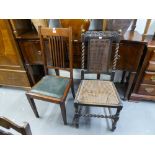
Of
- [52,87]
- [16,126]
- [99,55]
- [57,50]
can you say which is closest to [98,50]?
[99,55]

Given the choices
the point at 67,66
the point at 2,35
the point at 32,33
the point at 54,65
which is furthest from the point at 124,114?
the point at 2,35

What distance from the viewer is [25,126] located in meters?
0.59

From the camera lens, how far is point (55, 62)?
63.9 inches

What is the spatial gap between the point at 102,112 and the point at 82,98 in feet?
2.09

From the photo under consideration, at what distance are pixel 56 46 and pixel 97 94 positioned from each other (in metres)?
0.73

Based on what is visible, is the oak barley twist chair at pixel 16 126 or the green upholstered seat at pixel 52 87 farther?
the green upholstered seat at pixel 52 87

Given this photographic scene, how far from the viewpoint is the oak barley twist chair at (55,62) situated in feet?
4.58

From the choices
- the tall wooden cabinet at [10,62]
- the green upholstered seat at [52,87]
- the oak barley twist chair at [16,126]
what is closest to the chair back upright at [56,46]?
the green upholstered seat at [52,87]

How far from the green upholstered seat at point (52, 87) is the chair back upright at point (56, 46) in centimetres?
17

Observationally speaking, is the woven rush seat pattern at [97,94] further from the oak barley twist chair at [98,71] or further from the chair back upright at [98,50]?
the chair back upright at [98,50]

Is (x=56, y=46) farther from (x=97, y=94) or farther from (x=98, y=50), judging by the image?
Answer: (x=97, y=94)

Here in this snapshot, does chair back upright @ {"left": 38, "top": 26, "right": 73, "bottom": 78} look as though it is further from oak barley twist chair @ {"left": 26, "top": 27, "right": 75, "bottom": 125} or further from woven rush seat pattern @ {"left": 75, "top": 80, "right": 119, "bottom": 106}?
woven rush seat pattern @ {"left": 75, "top": 80, "right": 119, "bottom": 106}

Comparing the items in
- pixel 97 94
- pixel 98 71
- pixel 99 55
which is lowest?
pixel 97 94

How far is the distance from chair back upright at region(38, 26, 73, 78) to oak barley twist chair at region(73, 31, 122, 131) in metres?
0.18
